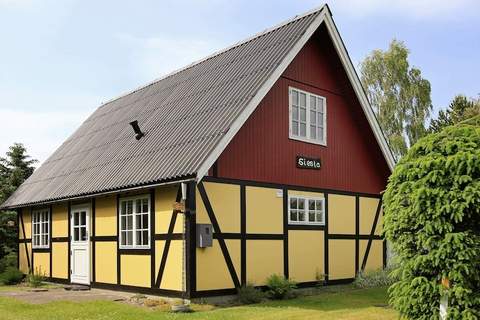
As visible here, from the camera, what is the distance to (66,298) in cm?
1384

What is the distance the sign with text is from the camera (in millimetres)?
15367

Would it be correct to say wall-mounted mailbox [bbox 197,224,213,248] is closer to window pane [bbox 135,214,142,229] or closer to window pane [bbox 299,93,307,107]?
window pane [bbox 135,214,142,229]

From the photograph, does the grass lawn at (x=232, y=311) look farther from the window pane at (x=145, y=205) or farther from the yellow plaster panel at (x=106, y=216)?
the yellow plaster panel at (x=106, y=216)

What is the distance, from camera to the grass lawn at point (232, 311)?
36.0ft

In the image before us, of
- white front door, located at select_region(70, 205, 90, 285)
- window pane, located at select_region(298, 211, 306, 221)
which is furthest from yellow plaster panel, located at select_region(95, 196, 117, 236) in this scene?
window pane, located at select_region(298, 211, 306, 221)

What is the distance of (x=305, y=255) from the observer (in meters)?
15.2

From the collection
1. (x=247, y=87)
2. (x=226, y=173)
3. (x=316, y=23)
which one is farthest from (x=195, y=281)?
(x=316, y=23)

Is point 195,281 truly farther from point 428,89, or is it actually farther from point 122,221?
point 428,89

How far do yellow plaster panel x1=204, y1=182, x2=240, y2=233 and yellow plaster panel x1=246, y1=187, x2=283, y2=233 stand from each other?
41 centimetres

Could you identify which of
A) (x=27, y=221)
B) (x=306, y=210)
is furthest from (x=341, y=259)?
(x=27, y=221)

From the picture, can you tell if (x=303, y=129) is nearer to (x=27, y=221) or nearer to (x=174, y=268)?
(x=174, y=268)

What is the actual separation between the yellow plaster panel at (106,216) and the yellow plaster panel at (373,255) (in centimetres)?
731

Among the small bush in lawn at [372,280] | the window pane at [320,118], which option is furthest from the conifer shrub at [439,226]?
the small bush in lawn at [372,280]

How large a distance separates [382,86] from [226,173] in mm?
24803
